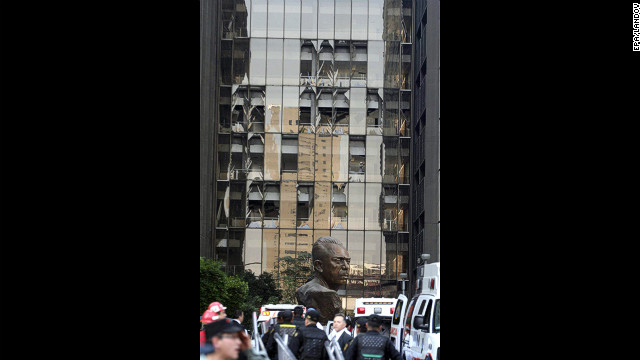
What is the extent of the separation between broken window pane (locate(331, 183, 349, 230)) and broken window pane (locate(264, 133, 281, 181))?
348 cm

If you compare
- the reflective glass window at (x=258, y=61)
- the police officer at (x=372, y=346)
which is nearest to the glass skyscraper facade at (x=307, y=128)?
the reflective glass window at (x=258, y=61)

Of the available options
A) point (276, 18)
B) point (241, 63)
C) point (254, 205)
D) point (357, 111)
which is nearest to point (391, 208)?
point (357, 111)

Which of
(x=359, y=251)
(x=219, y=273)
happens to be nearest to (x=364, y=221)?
(x=359, y=251)

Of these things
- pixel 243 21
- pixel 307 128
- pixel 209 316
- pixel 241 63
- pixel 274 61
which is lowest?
pixel 209 316

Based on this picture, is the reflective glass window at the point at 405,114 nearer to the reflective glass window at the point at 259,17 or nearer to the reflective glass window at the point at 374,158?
the reflective glass window at the point at 374,158

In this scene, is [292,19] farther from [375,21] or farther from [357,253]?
[357,253]

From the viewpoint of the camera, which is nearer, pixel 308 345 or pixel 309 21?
pixel 308 345

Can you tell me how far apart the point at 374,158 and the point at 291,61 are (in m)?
7.41

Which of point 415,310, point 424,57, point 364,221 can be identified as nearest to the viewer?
point 415,310

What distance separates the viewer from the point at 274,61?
45.6 m
